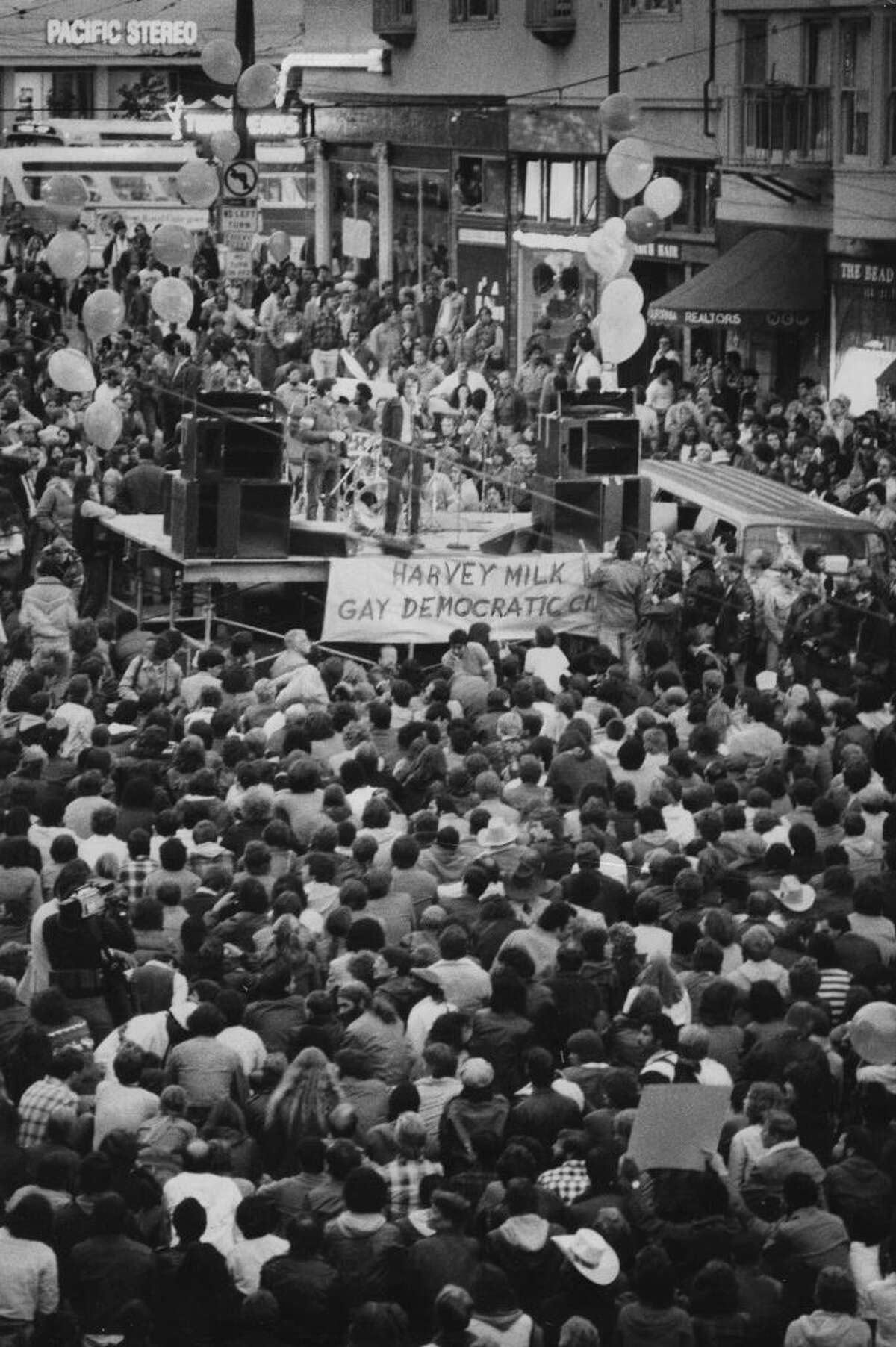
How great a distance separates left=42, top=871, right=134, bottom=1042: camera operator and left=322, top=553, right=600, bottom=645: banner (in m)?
8.86

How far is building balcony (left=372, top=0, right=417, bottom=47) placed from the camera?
45656 mm

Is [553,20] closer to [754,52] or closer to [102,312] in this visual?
[754,52]

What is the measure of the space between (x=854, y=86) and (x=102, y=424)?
11.1 m

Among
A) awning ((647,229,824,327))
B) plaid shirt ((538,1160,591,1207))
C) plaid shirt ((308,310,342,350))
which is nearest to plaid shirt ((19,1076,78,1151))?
plaid shirt ((538,1160,591,1207))

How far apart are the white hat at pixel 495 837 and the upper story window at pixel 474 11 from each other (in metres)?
30.7

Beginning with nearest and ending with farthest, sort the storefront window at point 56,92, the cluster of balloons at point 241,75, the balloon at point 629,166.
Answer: the balloon at point 629,166
the cluster of balloons at point 241,75
the storefront window at point 56,92

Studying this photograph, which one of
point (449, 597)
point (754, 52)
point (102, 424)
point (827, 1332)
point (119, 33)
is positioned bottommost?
point (827, 1332)

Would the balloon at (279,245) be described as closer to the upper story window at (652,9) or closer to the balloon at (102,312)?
the upper story window at (652,9)

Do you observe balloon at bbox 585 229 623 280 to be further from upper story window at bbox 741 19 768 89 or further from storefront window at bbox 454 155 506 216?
storefront window at bbox 454 155 506 216

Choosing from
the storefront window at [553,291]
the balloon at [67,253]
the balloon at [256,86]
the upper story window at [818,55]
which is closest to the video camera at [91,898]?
the balloon at [67,253]

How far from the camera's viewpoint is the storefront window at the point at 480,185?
1719 inches

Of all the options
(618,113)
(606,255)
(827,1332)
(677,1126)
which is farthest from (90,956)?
(618,113)

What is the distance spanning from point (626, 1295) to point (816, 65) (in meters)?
25.8

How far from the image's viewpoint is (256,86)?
33.1 metres
